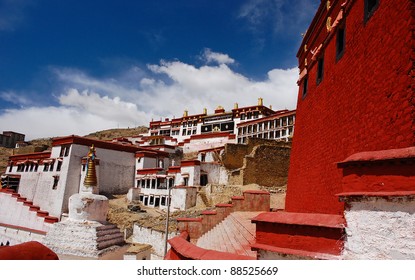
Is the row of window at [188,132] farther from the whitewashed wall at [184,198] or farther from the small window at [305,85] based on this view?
the small window at [305,85]

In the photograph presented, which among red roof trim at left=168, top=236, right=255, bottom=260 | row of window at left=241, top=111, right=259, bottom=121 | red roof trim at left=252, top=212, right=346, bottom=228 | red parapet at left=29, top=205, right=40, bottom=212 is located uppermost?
row of window at left=241, top=111, right=259, bottom=121

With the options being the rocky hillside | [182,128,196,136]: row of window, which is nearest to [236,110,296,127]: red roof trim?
[182,128,196,136]: row of window

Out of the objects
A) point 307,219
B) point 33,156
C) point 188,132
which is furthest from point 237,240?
point 188,132

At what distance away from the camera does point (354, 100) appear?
4.84m

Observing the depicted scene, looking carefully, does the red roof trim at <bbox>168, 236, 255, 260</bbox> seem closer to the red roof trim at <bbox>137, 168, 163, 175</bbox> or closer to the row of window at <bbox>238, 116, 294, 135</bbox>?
the red roof trim at <bbox>137, 168, 163, 175</bbox>

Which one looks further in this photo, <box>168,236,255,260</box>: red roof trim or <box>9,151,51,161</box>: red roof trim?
<box>9,151,51,161</box>: red roof trim

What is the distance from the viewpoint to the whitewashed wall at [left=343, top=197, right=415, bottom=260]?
288 centimetres

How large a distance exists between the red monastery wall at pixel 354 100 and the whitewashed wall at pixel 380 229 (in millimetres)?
753

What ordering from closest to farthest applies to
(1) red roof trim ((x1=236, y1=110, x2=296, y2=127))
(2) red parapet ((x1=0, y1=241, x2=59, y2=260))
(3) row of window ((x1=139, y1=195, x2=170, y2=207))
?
(2) red parapet ((x1=0, y1=241, x2=59, y2=260)) < (3) row of window ((x1=139, y1=195, x2=170, y2=207)) < (1) red roof trim ((x1=236, y1=110, x2=296, y2=127))

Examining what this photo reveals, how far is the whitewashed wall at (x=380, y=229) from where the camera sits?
9.43ft

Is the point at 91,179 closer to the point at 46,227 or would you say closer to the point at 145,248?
the point at 46,227

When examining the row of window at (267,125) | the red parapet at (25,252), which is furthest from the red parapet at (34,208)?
the row of window at (267,125)

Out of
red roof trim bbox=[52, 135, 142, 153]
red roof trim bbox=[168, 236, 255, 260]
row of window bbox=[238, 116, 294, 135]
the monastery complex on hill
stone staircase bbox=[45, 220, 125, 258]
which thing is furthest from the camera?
row of window bbox=[238, 116, 294, 135]
